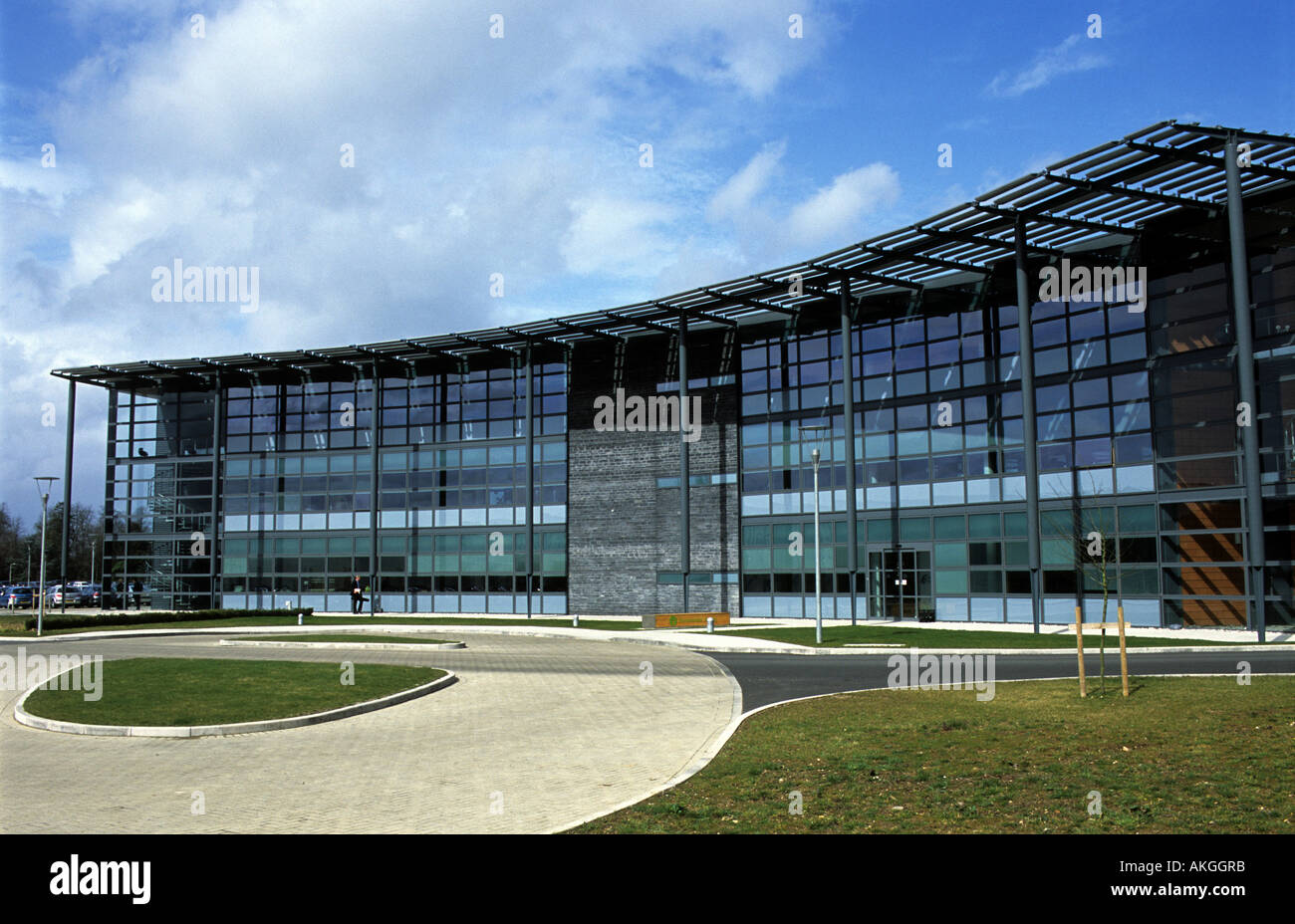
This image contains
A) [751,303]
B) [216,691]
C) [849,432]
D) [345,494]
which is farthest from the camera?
[345,494]

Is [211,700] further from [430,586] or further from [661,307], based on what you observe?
[430,586]

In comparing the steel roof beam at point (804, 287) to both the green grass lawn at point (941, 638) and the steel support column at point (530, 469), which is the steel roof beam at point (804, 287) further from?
the steel support column at point (530, 469)

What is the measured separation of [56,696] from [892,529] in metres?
31.6

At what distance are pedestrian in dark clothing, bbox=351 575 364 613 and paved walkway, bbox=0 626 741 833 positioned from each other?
31961 mm

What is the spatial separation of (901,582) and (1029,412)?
9.73m

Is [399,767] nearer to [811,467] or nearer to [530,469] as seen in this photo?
[811,467]

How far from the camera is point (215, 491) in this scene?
55.2m

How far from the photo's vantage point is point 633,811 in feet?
28.7


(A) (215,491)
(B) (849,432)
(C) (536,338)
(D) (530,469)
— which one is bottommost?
(A) (215,491)

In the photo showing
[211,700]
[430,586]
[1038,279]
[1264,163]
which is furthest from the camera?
[430,586]

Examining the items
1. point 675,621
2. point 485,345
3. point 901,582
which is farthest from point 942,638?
point 485,345

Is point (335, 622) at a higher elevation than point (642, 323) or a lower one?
lower
